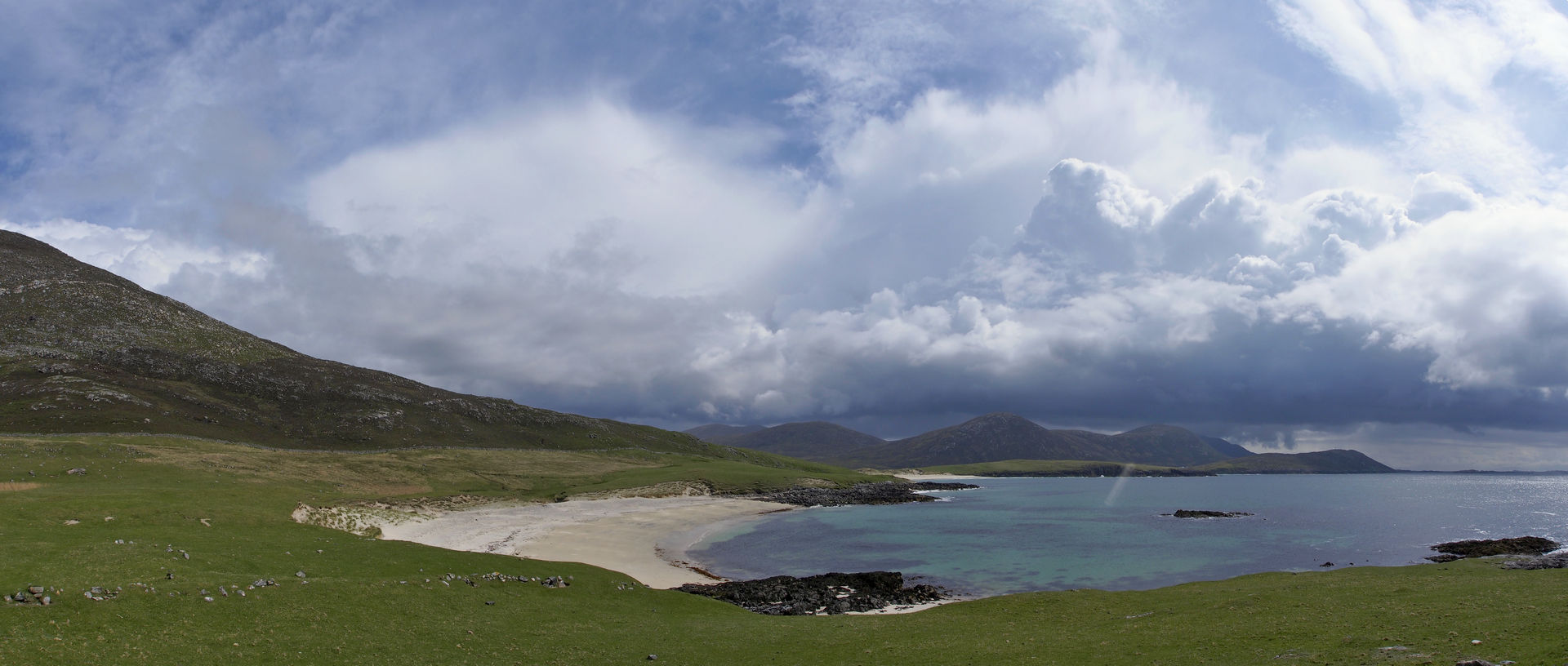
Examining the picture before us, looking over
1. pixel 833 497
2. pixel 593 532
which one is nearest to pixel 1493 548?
pixel 593 532

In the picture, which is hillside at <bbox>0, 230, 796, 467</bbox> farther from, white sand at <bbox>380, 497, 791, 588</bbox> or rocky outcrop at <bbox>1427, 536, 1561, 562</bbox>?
rocky outcrop at <bbox>1427, 536, 1561, 562</bbox>

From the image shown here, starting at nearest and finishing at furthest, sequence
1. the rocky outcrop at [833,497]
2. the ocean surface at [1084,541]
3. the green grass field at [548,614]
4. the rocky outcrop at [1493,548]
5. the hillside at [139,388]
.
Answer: the green grass field at [548,614] < the ocean surface at [1084,541] < the rocky outcrop at [1493,548] < the hillside at [139,388] < the rocky outcrop at [833,497]

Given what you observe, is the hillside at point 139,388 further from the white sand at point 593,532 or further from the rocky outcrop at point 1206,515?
the rocky outcrop at point 1206,515

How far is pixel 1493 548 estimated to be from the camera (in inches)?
2810

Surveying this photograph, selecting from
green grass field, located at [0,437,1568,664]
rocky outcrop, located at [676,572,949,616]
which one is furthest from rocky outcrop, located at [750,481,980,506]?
green grass field, located at [0,437,1568,664]

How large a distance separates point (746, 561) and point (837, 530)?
32982 mm

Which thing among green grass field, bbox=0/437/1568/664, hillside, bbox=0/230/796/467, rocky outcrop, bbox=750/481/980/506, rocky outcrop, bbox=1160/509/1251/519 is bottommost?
rocky outcrop, bbox=750/481/980/506

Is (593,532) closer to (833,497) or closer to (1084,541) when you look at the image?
(1084,541)

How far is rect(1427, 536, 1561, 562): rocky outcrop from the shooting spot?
68.7m

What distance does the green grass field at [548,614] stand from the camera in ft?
79.8

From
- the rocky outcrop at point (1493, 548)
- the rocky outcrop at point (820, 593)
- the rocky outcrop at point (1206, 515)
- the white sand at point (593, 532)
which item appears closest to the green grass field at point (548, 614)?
the rocky outcrop at point (820, 593)

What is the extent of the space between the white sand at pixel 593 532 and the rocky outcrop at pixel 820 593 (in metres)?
6.84

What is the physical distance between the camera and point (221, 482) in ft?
254

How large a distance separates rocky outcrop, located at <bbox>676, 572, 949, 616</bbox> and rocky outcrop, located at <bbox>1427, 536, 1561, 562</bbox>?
5564 centimetres
